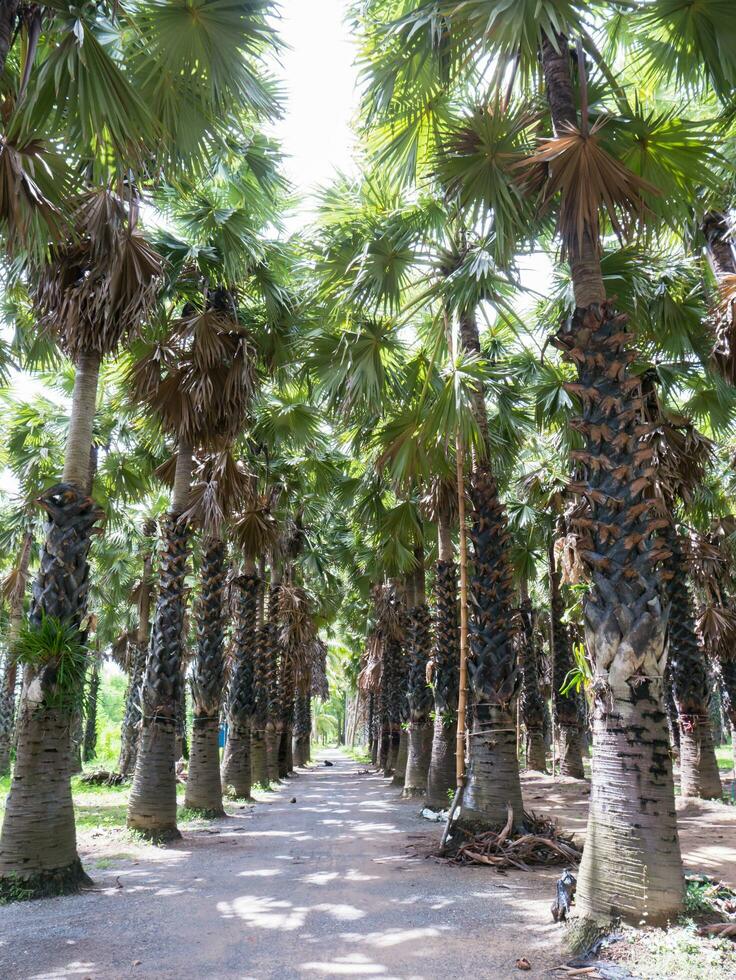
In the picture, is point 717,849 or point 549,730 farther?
point 549,730

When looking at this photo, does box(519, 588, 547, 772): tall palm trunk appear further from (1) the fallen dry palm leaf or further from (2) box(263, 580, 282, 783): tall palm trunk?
(1) the fallen dry palm leaf

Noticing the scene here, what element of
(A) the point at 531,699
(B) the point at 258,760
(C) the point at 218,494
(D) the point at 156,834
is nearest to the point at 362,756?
(B) the point at 258,760

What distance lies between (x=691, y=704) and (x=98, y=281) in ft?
38.9

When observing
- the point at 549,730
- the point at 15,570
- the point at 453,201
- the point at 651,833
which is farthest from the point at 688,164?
the point at 549,730

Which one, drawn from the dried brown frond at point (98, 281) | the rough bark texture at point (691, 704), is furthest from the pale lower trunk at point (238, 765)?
the dried brown frond at point (98, 281)

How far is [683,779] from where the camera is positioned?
→ 12773 mm

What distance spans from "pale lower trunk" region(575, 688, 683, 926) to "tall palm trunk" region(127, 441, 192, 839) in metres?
6.57

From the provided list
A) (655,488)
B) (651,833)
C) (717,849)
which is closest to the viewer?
(651,833)

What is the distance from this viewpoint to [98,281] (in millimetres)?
7637

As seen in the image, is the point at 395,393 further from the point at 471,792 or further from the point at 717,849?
the point at 717,849

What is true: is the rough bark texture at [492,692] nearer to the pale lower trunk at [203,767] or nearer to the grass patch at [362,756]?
the pale lower trunk at [203,767]

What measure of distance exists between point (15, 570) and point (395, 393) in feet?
40.1

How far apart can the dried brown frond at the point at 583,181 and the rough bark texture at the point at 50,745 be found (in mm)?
5568

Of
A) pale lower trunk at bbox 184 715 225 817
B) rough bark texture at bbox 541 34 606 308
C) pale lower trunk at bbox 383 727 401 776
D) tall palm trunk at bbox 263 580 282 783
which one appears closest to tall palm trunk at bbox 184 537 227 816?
pale lower trunk at bbox 184 715 225 817
